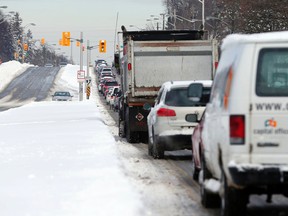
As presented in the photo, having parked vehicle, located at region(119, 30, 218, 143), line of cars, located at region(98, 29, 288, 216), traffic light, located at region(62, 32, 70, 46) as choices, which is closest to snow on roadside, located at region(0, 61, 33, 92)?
traffic light, located at region(62, 32, 70, 46)

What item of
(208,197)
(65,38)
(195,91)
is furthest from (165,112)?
(65,38)

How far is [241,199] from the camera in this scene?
9.06 m

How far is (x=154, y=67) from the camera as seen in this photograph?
80.0 ft

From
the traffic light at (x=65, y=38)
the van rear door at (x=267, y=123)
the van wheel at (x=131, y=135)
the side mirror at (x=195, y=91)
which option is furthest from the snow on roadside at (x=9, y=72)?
the van rear door at (x=267, y=123)

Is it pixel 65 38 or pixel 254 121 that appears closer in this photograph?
pixel 254 121

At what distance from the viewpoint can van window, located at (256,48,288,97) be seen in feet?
28.9

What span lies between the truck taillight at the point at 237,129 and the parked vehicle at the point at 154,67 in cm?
1498

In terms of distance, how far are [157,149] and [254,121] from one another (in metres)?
10.1

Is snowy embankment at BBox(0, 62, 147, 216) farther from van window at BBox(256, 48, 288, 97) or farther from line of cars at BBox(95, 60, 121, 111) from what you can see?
line of cars at BBox(95, 60, 121, 111)

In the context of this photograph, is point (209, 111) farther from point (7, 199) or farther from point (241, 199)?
point (7, 199)

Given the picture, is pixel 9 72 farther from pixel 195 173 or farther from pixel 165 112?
pixel 195 173

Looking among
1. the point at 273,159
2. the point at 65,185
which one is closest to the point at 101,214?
the point at 273,159

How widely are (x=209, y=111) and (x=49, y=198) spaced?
2.51m

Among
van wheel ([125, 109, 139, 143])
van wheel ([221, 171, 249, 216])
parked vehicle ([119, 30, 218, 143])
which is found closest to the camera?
van wheel ([221, 171, 249, 216])
